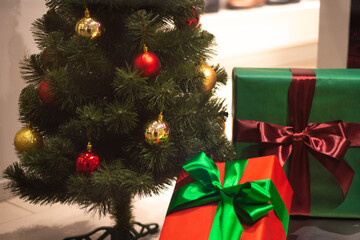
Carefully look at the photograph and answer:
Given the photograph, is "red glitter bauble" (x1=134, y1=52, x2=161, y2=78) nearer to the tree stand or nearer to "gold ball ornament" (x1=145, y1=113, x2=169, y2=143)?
"gold ball ornament" (x1=145, y1=113, x2=169, y2=143)

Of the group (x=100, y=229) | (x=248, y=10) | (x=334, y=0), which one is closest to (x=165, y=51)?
(x=100, y=229)

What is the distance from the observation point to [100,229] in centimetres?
122

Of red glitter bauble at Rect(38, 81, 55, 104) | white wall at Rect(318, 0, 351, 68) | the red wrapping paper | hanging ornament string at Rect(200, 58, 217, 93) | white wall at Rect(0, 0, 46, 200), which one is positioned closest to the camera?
the red wrapping paper

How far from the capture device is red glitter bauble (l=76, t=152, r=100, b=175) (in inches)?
37.2

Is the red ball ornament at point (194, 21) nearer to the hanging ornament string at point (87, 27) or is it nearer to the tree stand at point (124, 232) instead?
the hanging ornament string at point (87, 27)

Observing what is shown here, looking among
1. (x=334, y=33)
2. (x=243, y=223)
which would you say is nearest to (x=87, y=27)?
(x=243, y=223)

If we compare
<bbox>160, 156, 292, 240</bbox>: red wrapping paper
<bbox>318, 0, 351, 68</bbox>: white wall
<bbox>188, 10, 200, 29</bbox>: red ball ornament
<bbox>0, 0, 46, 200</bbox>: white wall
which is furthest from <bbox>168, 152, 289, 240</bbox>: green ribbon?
<bbox>318, 0, 351, 68</bbox>: white wall

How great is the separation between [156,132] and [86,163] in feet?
0.51

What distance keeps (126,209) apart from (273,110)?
1.40 ft

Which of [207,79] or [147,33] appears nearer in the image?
[147,33]

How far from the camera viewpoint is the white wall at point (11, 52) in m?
1.37

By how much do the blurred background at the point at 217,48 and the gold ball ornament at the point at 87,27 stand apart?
0.29 m

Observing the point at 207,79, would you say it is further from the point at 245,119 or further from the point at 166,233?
the point at 166,233

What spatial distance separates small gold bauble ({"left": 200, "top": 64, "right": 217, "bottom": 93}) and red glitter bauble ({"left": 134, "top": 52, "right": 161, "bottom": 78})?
0.16 meters
